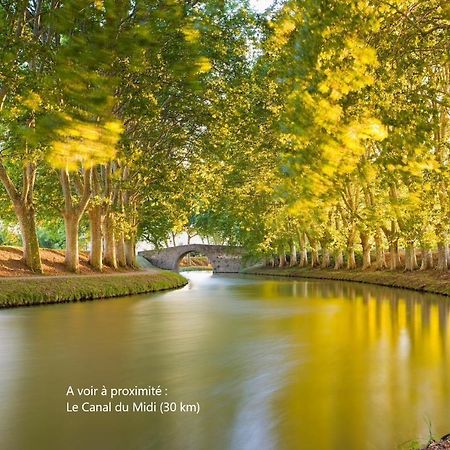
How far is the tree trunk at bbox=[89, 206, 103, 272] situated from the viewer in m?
33.9

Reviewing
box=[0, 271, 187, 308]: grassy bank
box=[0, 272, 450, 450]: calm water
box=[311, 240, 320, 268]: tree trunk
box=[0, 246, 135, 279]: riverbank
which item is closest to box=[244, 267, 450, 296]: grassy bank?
box=[311, 240, 320, 268]: tree trunk

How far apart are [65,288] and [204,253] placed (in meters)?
65.8

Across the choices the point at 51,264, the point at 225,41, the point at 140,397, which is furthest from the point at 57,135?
the point at 51,264

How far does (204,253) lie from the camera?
91.6 m

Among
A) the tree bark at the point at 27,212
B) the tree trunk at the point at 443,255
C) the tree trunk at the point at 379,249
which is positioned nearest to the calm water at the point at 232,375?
the tree bark at the point at 27,212

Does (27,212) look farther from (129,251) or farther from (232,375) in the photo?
(232,375)

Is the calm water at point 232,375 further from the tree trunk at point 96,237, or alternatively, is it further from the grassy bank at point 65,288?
the tree trunk at point 96,237

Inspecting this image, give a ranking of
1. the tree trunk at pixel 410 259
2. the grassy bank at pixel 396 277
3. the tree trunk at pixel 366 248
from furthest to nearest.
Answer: the tree trunk at pixel 366 248 < the tree trunk at pixel 410 259 < the grassy bank at pixel 396 277

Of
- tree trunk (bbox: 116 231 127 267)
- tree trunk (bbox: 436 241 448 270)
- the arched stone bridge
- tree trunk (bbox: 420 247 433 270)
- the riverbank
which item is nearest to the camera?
the riverbank

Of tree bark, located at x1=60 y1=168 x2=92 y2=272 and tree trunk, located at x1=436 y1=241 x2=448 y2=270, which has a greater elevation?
tree bark, located at x1=60 y1=168 x2=92 y2=272

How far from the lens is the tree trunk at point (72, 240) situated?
1201 inches

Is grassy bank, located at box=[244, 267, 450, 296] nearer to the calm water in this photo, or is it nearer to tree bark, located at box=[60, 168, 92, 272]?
the calm water

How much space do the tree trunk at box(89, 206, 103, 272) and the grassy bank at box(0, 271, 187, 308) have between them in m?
2.07

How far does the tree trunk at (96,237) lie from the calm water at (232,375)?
993 centimetres
